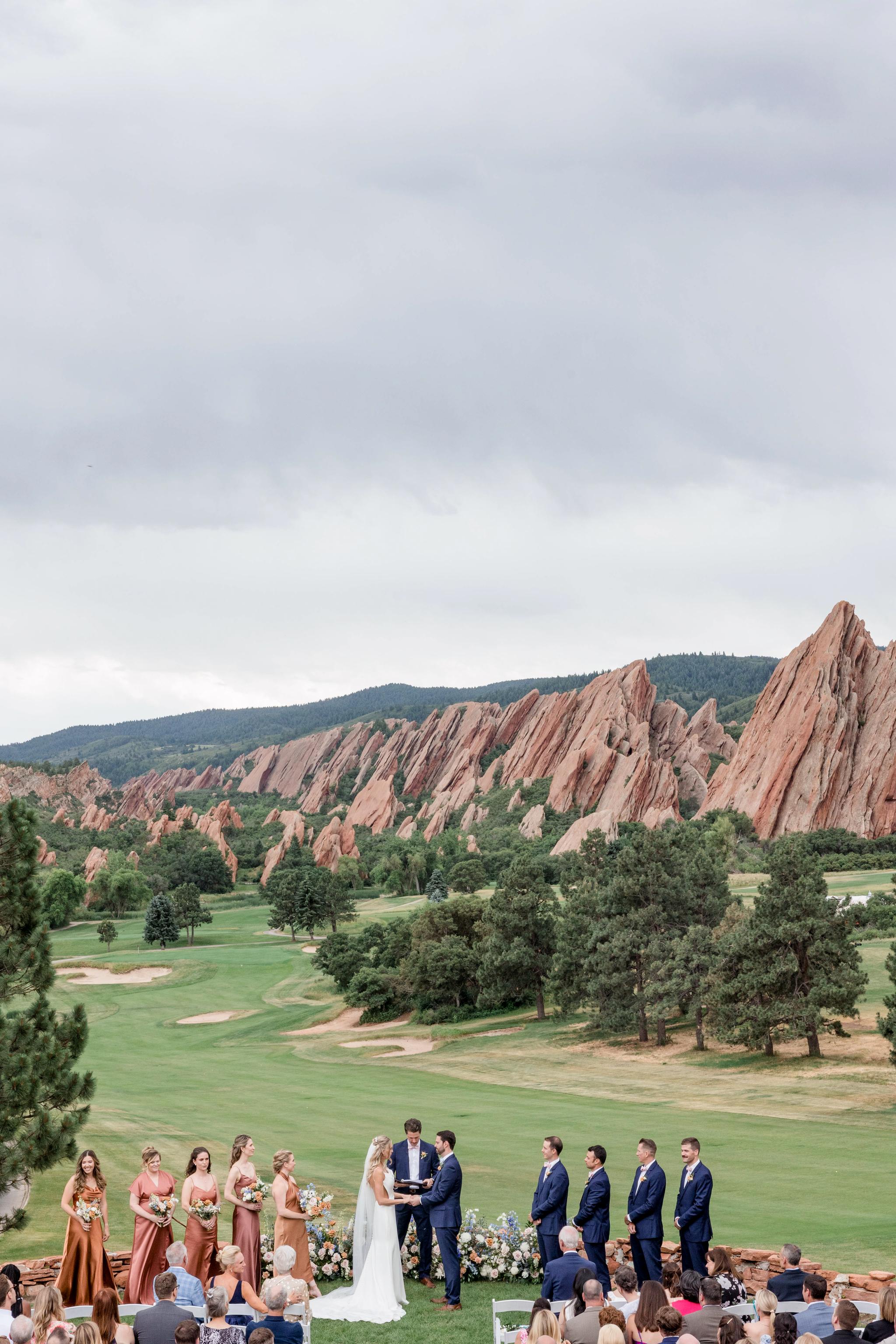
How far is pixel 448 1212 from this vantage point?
13.9 metres

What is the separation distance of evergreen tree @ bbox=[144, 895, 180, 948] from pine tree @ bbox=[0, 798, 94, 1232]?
6397 cm

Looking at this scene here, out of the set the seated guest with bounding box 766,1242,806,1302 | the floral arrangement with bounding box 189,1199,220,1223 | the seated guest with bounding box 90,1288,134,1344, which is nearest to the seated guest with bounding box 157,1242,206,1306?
the seated guest with bounding box 90,1288,134,1344

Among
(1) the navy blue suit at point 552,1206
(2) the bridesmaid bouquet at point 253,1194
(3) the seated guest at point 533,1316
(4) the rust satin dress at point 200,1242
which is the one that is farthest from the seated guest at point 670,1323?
(4) the rust satin dress at point 200,1242

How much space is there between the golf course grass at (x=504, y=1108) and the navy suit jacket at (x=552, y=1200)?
4.28 feet

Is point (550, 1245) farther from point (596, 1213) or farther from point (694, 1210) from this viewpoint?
point (694, 1210)

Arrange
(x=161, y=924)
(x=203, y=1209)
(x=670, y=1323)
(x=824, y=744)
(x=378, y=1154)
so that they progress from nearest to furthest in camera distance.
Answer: (x=670, y=1323), (x=203, y=1209), (x=378, y=1154), (x=161, y=924), (x=824, y=744)

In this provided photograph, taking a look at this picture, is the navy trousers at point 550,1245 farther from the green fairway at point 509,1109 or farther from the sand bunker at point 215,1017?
the sand bunker at point 215,1017

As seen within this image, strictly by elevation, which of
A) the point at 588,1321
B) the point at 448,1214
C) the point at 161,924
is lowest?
the point at 161,924

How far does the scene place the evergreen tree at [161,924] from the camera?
3204 inches

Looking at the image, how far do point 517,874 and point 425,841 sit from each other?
279 ft

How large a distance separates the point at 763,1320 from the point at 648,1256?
3863 mm

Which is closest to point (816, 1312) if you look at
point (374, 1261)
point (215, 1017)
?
point (374, 1261)

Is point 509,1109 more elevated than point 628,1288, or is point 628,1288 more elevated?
point 628,1288

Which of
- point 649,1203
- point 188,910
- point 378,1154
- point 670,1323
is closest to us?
point 670,1323
